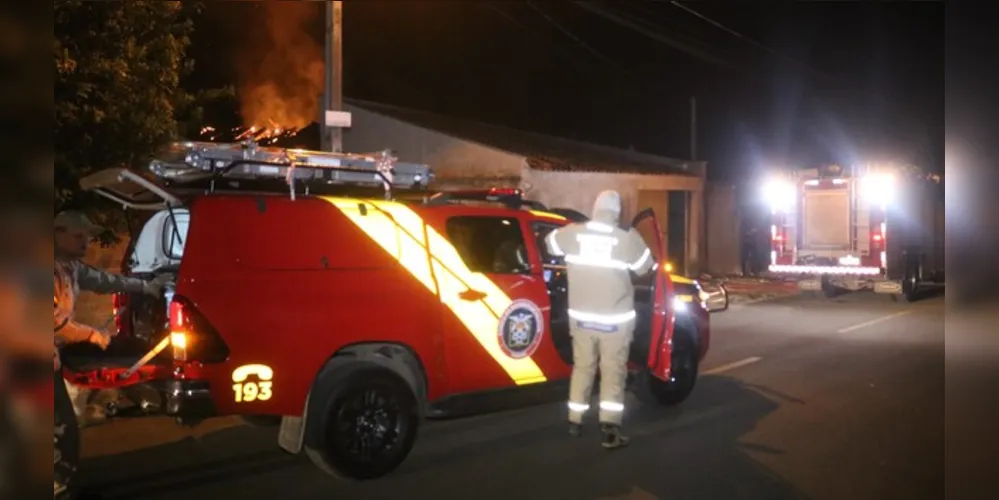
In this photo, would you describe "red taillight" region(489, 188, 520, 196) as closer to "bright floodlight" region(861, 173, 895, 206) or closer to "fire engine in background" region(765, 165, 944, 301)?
"fire engine in background" region(765, 165, 944, 301)

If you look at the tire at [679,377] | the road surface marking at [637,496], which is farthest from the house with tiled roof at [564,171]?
the road surface marking at [637,496]

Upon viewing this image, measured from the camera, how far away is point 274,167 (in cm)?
620

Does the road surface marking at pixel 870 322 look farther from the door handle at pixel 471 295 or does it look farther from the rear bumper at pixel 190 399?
the rear bumper at pixel 190 399

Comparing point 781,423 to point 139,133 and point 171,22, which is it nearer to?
point 139,133

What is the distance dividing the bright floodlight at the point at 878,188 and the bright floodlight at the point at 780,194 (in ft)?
5.02

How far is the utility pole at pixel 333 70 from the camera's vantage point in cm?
1283

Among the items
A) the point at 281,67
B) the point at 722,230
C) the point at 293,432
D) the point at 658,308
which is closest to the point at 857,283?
the point at 722,230

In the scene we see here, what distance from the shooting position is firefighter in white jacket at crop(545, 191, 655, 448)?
6723 mm

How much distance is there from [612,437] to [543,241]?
5.43 feet

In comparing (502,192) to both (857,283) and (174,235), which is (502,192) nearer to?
(174,235)

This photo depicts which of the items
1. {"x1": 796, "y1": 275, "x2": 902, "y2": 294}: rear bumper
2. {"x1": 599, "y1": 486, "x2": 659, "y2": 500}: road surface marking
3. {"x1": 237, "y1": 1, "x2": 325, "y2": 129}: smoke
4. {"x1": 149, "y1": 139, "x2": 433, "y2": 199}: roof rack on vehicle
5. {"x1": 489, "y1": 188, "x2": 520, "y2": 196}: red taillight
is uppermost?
{"x1": 237, "y1": 1, "x2": 325, "y2": 129}: smoke

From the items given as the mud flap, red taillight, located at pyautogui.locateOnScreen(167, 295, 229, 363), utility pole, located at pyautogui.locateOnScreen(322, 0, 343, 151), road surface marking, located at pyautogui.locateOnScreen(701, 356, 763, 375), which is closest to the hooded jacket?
the mud flap

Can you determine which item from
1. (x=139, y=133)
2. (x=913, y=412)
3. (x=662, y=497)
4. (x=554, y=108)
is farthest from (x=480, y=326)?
(x=554, y=108)

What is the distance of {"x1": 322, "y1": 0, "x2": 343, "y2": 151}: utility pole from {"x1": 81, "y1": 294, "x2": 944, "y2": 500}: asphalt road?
589 cm
